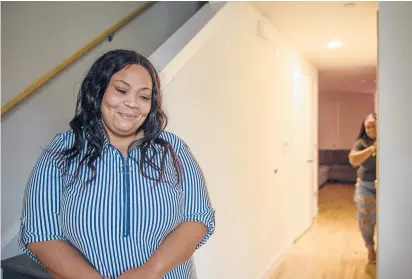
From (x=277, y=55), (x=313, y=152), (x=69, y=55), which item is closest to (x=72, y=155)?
(x=69, y=55)

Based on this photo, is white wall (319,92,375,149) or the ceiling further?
white wall (319,92,375,149)

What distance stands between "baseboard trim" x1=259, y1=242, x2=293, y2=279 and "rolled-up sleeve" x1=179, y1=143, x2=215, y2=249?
2369 millimetres

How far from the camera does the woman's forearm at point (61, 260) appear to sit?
3.51 ft

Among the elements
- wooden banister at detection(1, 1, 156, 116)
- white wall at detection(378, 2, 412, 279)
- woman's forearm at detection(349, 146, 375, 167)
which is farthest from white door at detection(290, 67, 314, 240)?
white wall at detection(378, 2, 412, 279)

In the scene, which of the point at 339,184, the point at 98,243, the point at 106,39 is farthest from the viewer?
the point at 339,184

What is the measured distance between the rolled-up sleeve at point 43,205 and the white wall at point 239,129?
1.00 m

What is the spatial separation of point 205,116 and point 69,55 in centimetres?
102

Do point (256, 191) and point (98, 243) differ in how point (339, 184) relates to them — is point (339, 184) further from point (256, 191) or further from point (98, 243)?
point (98, 243)

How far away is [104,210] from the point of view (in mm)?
1105

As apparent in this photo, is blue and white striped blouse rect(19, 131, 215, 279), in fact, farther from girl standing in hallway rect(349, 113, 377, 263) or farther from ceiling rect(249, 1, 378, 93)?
girl standing in hallway rect(349, 113, 377, 263)

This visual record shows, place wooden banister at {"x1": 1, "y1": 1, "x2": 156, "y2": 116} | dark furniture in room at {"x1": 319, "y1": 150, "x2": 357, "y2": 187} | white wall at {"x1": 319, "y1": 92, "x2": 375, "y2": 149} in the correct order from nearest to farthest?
wooden banister at {"x1": 1, "y1": 1, "x2": 156, "y2": 116} < white wall at {"x1": 319, "y1": 92, "x2": 375, "y2": 149} < dark furniture in room at {"x1": 319, "y1": 150, "x2": 357, "y2": 187}

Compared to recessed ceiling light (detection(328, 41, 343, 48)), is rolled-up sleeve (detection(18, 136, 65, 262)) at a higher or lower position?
lower

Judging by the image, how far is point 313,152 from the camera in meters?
5.78

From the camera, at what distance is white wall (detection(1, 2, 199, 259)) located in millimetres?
2234
